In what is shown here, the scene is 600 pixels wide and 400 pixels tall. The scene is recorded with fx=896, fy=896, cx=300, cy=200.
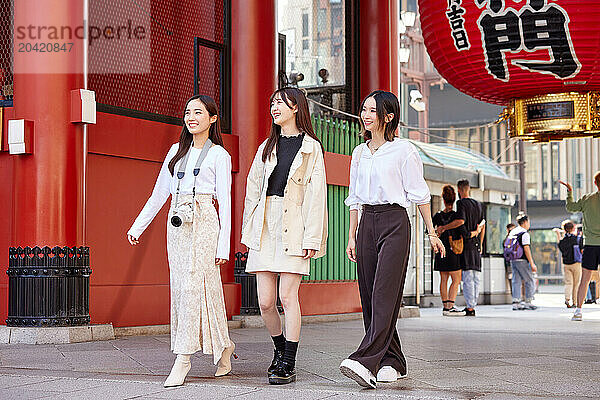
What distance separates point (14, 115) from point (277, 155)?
11.6ft

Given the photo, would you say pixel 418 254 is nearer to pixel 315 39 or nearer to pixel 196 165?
pixel 315 39

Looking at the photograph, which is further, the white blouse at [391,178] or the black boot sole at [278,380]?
the white blouse at [391,178]

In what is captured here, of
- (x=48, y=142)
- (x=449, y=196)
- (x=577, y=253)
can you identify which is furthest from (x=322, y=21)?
(x=577, y=253)

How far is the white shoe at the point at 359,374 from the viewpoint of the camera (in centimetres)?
489

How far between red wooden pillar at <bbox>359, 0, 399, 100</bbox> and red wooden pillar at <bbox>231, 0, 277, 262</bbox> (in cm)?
280

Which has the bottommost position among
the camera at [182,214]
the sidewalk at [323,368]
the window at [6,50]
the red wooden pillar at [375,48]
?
the sidewalk at [323,368]

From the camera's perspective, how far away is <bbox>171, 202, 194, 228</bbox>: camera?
534 cm

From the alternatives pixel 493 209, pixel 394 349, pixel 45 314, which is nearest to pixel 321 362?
pixel 394 349

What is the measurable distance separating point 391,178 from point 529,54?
217 cm

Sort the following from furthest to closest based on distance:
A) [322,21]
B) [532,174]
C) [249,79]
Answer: [532,174]
[322,21]
[249,79]

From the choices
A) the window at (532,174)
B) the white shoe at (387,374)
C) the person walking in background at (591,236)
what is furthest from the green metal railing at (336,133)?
the window at (532,174)

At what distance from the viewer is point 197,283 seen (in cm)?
538

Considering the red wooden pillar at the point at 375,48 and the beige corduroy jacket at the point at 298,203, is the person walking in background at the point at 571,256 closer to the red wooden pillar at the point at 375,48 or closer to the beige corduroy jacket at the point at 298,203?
the red wooden pillar at the point at 375,48

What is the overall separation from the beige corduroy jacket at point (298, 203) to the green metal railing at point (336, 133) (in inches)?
238
